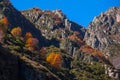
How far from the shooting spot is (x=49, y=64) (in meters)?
193

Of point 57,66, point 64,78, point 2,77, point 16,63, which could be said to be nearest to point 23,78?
point 16,63

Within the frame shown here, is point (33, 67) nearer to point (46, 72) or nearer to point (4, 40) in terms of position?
point (46, 72)

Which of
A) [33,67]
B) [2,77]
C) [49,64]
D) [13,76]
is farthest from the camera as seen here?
[49,64]

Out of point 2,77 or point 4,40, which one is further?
point 4,40

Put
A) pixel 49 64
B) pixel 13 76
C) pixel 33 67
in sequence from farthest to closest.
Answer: pixel 49 64
pixel 33 67
pixel 13 76

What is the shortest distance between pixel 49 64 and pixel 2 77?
67.2m

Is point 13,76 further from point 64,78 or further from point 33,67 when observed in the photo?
point 64,78

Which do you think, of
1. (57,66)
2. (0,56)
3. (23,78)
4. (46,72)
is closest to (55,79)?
(46,72)

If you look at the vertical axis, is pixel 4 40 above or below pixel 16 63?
above

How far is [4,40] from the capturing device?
614 feet

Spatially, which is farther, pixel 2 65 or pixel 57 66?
pixel 57 66

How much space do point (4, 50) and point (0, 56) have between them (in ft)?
20.4

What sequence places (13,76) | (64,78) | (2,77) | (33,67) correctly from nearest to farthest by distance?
(2,77)
(13,76)
(33,67)
(64,78)

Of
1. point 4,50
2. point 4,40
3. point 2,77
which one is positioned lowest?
point 2,77
